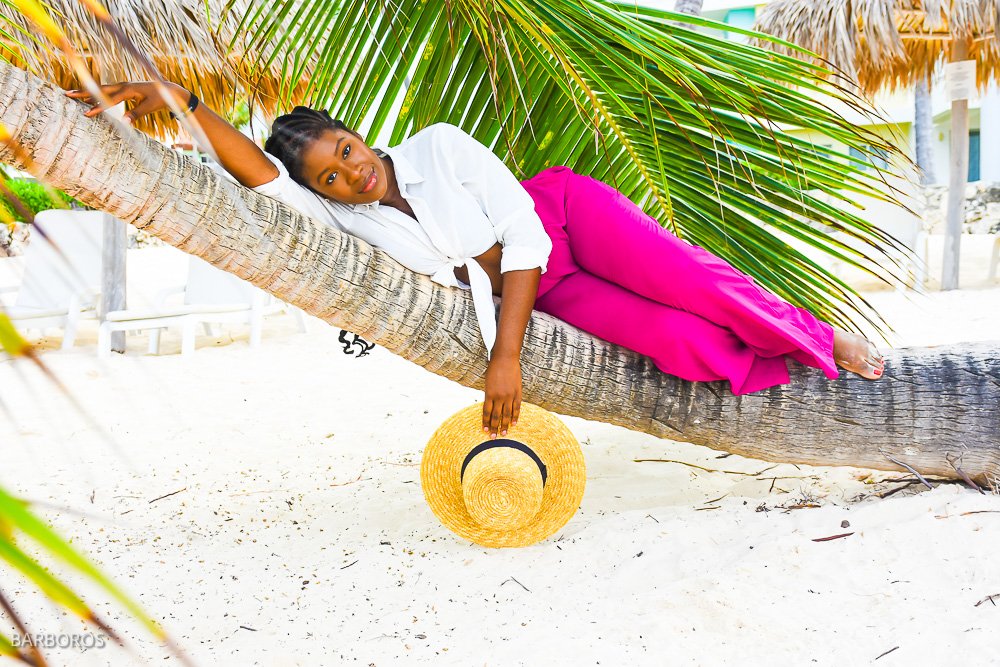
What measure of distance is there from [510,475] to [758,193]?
3.84ft

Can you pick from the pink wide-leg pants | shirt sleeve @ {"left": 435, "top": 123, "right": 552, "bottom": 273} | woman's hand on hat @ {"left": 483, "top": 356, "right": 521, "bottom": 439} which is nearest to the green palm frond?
shirt sleeve @ {"left": 435, "top": 123, "right": 552, "bottom": 273}

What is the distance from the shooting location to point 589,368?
2389 mm

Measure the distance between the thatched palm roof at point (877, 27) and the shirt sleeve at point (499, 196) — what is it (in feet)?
20.4

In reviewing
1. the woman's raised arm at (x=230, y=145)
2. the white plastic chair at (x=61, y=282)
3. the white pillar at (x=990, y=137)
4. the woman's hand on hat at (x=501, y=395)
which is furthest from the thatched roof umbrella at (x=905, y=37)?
the white pillar at (x=990, y=137)

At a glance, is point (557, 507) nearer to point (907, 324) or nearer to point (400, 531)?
point (400, 531)

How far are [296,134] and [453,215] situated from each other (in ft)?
1.60

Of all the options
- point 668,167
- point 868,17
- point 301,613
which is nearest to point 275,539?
point 301,613

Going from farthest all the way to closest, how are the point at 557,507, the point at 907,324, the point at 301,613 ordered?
1. the point at 907,324
2. the point at 557,507
3. the point at 301,613

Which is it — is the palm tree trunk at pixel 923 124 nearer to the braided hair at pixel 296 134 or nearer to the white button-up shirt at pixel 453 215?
the white button-up shirt at pixel 453 215

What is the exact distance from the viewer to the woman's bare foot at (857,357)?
236cm

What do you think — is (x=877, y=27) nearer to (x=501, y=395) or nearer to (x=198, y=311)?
(x=198, y=311)

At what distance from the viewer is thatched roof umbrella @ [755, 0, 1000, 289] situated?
709 cm

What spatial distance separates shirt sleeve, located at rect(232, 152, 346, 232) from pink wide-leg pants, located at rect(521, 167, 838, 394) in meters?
0.64

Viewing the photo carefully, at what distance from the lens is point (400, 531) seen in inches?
105
